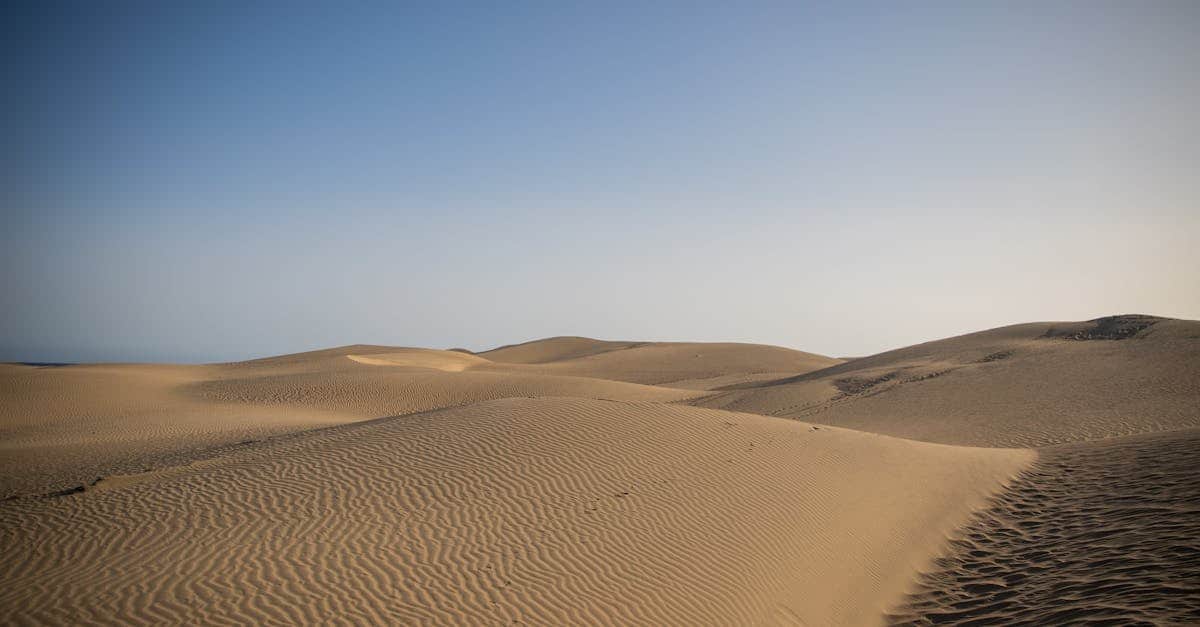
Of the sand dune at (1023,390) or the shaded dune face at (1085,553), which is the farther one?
the sand dune at (1023,390)

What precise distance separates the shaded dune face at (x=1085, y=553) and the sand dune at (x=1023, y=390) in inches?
254

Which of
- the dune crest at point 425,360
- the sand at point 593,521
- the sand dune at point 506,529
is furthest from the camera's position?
the dune crest at point 425,360

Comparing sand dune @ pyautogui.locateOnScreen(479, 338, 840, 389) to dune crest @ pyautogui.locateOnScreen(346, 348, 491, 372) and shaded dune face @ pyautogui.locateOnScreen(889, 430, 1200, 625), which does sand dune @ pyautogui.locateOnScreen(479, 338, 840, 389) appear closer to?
dune crest @ pyautogui.locateOnScreen(346, 348, 491, 372)

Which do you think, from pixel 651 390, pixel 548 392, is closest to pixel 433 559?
pixel 548 392

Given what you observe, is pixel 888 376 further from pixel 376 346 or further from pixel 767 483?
pixel 376 346

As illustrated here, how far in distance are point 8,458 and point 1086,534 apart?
73.5 feet

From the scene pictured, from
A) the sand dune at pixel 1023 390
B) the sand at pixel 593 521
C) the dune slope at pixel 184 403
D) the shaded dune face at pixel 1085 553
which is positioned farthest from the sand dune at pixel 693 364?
the shaded dune face at pixel 1085 553

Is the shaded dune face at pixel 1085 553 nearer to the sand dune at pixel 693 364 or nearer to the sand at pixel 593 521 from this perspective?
the sand at pixel 593 521

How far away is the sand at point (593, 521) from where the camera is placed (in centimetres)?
645

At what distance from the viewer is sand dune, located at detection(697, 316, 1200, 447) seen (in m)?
18.2

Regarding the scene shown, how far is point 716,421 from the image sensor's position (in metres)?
13.1

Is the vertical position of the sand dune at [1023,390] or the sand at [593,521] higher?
the sand dune at [1023,390]

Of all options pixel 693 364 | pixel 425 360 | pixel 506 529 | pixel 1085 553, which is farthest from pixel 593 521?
pixel 693 364

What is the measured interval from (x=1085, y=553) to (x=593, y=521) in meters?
6.41
